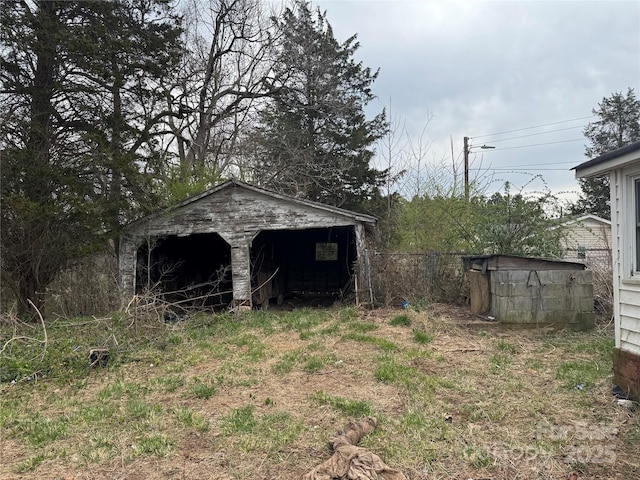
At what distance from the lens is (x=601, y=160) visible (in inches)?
184

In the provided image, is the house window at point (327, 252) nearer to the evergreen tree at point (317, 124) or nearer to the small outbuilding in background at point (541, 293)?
the evergreen tree at point (317, 124)

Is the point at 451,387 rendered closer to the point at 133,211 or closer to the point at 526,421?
the point at 526,421

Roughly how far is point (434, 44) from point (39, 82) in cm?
953

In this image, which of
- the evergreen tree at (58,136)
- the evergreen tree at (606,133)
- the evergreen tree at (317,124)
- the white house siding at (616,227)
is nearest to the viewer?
Answer: the white house siding at (616,227)

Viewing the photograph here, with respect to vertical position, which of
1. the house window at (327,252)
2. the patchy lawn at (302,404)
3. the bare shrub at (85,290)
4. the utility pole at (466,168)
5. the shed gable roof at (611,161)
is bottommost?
the patchy lawn at (302,404)

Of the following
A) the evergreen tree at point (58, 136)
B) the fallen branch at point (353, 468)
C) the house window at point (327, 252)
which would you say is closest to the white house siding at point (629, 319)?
the fallen branch at point (353, 468)

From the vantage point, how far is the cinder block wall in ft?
27.3

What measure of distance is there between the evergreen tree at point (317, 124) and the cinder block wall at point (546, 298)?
12130 millimetres

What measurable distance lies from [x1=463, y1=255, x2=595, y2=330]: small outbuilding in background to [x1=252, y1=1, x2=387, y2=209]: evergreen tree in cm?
1197

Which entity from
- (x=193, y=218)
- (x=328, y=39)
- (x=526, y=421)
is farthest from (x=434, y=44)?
(x=328, y=39)

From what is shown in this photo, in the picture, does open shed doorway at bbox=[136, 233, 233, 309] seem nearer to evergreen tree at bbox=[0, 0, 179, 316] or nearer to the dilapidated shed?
the dilapidated shed

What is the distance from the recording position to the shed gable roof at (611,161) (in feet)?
13.6

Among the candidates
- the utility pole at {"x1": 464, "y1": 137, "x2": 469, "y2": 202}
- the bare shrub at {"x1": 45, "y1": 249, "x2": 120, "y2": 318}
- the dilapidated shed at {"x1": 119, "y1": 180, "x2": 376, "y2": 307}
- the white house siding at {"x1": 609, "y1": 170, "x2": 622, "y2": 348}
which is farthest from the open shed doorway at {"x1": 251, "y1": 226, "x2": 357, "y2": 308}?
the white house siding at {"x1": 609, "y1": 170, "x2": 622, "y2": 348}

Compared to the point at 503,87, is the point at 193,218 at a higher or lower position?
lower
